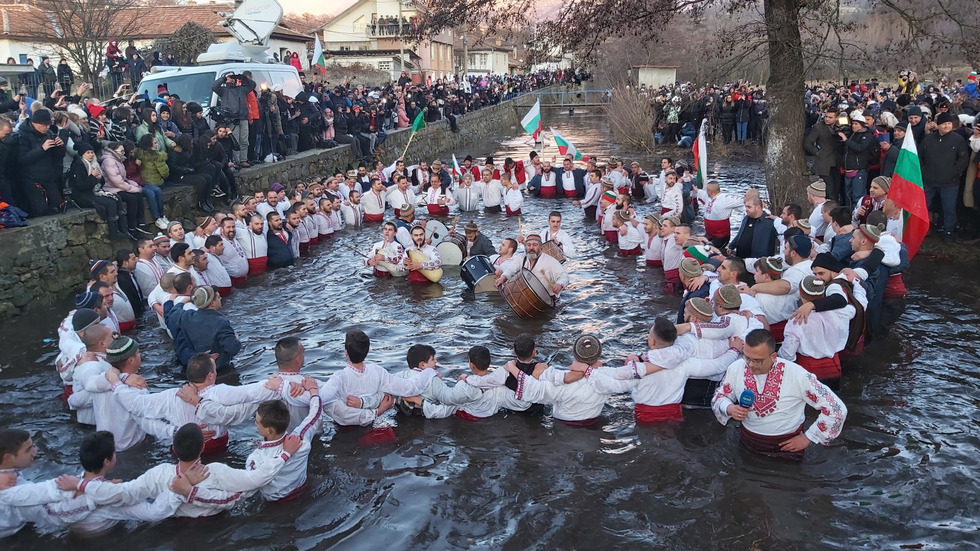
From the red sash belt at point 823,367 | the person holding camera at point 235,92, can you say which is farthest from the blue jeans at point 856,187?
the person holding camera at point 235,92

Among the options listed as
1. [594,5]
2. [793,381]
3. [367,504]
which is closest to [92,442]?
[367,504]

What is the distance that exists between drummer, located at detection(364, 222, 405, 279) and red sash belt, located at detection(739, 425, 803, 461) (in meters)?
6.50

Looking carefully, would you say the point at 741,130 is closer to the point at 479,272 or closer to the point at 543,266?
the point at 479,272

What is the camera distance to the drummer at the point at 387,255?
10.9m

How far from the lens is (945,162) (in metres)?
10.1

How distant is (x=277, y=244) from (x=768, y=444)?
8588mm

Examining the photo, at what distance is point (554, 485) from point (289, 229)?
8118 mm

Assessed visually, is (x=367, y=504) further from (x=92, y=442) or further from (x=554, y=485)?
(x=92, y=442)

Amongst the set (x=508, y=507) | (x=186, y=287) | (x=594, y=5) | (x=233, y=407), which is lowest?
(x=508, y=507)

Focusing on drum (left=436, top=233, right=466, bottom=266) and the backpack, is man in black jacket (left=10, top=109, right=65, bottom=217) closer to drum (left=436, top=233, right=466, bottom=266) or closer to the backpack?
drum (left=436, top=233, right=466, bottom=266)

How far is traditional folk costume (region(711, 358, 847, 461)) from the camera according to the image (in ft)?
16.2

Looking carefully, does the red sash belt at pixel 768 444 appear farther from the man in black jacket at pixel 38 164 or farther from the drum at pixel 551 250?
the man in black jacket at pixel 38 164

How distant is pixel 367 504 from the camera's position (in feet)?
17.1

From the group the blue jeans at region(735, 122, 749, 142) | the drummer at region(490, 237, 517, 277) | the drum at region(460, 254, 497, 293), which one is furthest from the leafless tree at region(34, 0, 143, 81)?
the blue jeans at region(735, 122, 749, 142)
